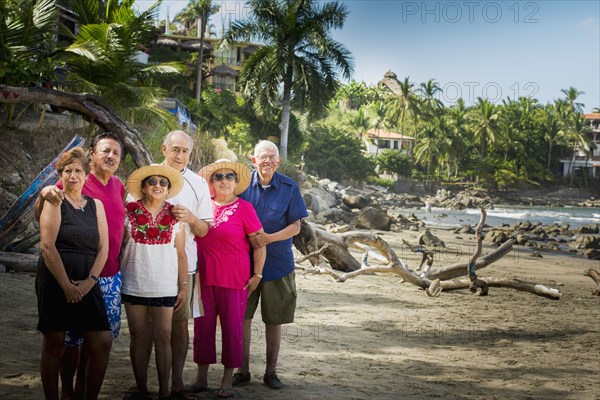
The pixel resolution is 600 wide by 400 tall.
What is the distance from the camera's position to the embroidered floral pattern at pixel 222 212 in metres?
4.75

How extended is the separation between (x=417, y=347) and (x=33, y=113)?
60.3ft

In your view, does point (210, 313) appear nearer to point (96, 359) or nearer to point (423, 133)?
point (96, 359)

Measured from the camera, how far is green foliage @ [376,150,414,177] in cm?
7069

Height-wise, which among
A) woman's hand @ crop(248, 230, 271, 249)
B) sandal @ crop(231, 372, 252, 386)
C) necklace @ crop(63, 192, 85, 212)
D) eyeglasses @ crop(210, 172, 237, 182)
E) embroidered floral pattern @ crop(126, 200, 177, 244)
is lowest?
sandal @ crop(231, 372, 252, 386)

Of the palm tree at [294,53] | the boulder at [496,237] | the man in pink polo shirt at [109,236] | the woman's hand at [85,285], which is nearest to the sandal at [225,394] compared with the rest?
the man in pink polo shirt at [109,236]

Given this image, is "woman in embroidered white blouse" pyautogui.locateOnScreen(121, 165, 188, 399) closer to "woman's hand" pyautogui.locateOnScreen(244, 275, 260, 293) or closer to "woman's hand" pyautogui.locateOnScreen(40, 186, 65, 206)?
"woman's hand" pyautogui.locateOnScreen(40, 186, 65, 206)

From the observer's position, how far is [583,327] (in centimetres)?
934

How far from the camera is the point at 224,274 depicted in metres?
4.69

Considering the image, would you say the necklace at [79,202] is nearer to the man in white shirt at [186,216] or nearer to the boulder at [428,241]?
the man in white shirt at [186,216]

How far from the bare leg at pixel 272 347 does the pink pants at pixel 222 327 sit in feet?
1.31

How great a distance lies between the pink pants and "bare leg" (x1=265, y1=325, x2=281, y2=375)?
40cm

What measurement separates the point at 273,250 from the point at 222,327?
77 cm

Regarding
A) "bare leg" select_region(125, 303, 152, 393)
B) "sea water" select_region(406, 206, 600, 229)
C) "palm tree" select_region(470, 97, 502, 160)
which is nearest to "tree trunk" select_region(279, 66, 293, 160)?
"sea water" select_region(406, 206, 600, 229)

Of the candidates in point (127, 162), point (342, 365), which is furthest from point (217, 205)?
point (127, 162)
